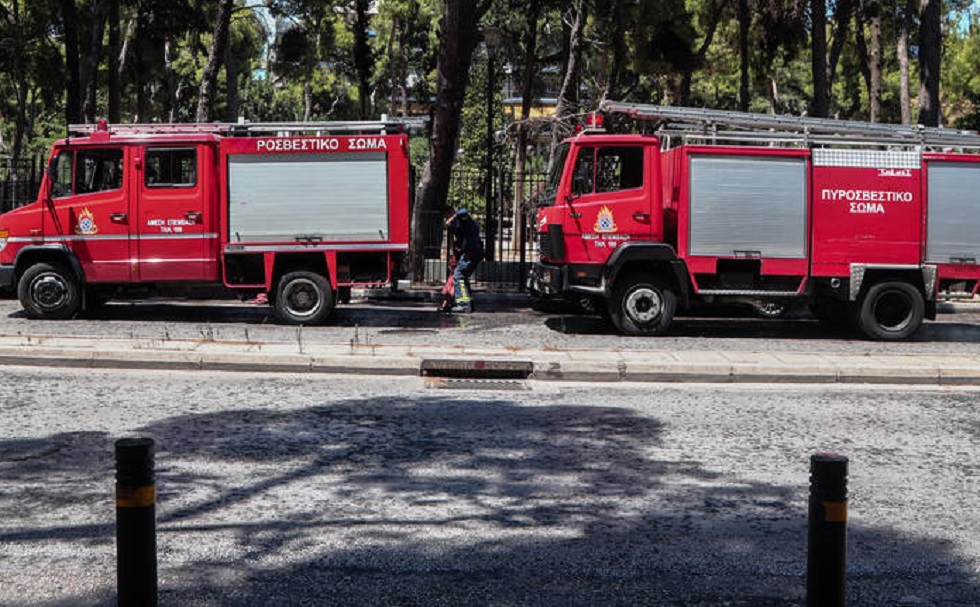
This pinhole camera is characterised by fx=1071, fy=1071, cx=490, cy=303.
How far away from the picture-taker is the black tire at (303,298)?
50.9 ft

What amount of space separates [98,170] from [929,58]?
1564cm

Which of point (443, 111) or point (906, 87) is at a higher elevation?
point (906, 87)

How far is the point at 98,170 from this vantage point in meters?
15.3

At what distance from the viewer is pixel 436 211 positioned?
21.8 metres

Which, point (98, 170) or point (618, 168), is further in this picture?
point (98, 170)

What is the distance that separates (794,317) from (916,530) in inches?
494

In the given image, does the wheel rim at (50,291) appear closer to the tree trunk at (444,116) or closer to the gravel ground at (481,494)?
the gravel ground at (481,494)

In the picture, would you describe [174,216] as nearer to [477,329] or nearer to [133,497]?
[477,329]

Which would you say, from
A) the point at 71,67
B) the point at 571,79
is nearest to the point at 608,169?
the point at 71,67

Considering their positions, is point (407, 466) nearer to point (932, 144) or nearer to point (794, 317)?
point (932, 144)

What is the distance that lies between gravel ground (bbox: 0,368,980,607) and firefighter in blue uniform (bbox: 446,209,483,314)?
21.8 feet

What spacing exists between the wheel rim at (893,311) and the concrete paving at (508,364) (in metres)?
2.83

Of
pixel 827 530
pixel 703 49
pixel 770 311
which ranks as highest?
pixel 703 49

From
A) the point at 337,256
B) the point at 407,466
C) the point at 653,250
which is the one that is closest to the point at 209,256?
the point at 337,256
